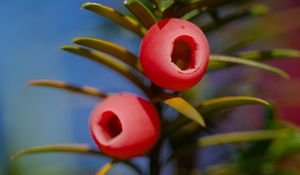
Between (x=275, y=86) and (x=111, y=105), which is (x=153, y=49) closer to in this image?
Answer: (x=111, y=105)

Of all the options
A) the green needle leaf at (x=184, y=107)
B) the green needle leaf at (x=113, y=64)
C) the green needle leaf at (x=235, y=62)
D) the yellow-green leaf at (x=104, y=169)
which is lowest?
the yellow-green leaf at (x=104, y=169)

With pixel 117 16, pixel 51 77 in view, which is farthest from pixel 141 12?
pixel 51 77

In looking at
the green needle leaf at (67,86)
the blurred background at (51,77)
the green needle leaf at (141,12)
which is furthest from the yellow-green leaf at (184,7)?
the blurred background at (51,77)

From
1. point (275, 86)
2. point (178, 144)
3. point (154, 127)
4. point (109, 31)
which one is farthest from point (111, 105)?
point (275, 86)

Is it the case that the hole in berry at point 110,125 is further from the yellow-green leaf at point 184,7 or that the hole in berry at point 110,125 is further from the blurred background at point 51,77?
the blurred background at point 51,77

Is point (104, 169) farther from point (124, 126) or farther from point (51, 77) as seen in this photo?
point (51, 77)

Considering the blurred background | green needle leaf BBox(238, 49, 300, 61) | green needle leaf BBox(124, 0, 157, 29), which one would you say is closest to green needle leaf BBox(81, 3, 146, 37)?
green needle leaf BBox(124, 0, 157, 29)
